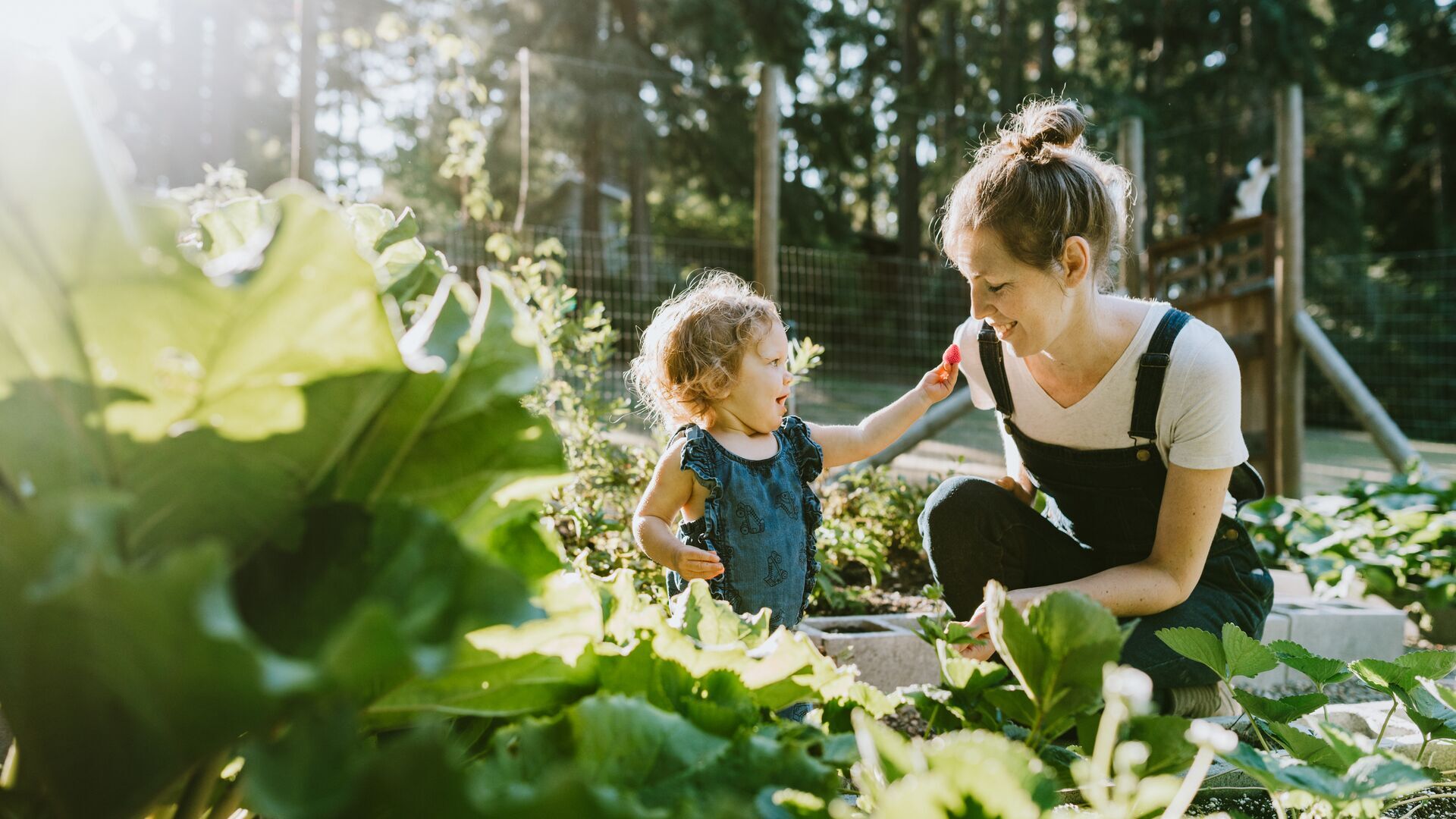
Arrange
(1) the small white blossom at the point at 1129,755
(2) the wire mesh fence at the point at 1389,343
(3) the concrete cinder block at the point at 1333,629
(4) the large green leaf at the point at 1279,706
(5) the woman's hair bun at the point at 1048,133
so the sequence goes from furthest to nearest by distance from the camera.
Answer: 1. (2) the wire mesh fence at the point at 1389,343
2. (3) the concrete cinder block at the point at 1333,629
3. (5) the woman's hair bun at the point at 1048,133
4. (4) the large green leaf at the point at 1279,706
5. (1) the small white blossom at the point at 1129,755

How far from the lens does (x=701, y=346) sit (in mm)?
2570

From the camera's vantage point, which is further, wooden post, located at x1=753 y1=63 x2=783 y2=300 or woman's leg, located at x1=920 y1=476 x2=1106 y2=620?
wooden post, located at x1=753 y1=63 x2=783 y2=300

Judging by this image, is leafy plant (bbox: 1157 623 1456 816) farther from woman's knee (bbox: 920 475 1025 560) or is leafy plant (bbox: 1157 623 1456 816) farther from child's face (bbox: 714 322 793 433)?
child's face (bbox: 714 322 793 433)

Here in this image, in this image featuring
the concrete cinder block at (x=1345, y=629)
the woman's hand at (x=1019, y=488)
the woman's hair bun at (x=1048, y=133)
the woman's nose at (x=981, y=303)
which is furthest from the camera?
the concrete cinder block at (x=1345, y=629)

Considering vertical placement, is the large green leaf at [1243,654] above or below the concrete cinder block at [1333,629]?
above

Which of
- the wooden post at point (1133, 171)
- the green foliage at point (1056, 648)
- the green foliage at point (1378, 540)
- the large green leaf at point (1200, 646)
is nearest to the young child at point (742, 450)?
the large green leaf at point (1200, 646)

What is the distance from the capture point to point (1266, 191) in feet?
34.1

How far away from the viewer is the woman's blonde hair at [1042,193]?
204 cm

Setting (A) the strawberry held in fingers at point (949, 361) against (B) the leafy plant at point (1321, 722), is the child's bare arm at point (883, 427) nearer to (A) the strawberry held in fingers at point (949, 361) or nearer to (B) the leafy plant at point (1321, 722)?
(A) the strawberry held in fingers at point (949, 361)

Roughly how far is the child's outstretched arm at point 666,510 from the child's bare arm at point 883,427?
469 millimetres

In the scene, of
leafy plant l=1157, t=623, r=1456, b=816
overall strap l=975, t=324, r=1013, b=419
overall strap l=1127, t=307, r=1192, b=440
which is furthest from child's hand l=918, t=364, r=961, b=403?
leafy plant l=1157, t=623, r=1456, b=816

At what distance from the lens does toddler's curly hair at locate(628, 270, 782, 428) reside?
8.36 feet

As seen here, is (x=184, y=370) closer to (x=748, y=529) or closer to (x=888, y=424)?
(x=748, y=529)

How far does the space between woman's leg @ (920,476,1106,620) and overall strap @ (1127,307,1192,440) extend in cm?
31
